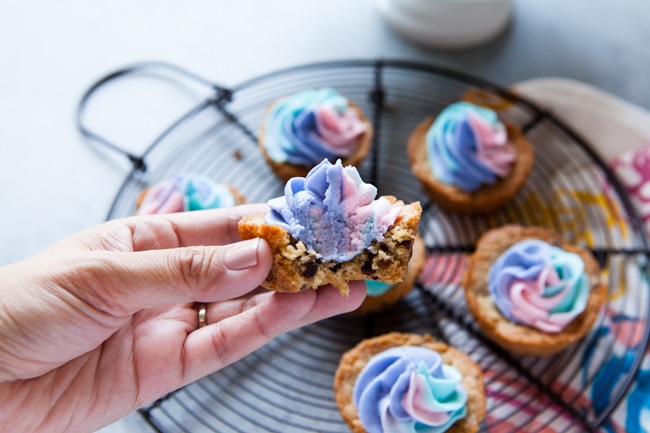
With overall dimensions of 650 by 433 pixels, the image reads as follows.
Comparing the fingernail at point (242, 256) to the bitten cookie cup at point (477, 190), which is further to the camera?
the bitten cookie cup at point (477, 190)

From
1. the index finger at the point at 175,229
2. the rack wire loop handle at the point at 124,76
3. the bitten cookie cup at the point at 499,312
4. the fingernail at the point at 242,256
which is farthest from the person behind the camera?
the rack wire loop handle at the point at 124,76

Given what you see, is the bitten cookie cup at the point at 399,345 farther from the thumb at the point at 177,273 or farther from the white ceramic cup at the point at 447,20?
the white ceramic cup at the point at 447,20

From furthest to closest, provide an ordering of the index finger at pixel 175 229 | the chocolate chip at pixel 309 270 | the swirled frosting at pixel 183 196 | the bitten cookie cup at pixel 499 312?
the swirled frosting at pixel 183 196
the bitten cookie cup at pixel 499 312
the index finger at pixel 175 229
the chocolate chip at pixel 309 270

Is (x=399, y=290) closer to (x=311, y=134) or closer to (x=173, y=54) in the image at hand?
(x=311, y=134)

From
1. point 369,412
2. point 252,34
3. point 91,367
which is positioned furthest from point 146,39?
point 369,412

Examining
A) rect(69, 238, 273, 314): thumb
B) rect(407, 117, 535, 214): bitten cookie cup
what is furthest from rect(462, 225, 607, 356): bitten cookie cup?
rect(69, 238, 273, 314): thumb

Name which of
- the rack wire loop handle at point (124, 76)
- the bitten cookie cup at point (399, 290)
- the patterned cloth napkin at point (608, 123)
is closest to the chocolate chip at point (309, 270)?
the bitten cookie cup at point (399, 290)

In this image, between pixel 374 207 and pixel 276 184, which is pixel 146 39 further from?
pixel 374 207
